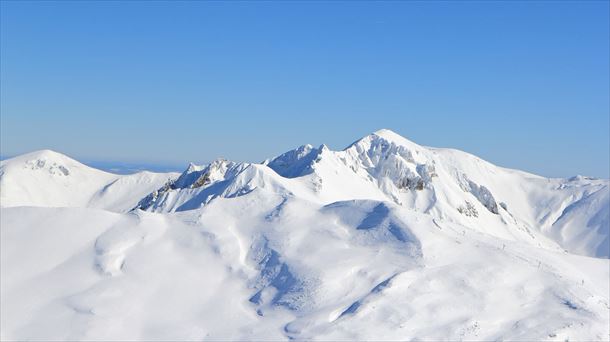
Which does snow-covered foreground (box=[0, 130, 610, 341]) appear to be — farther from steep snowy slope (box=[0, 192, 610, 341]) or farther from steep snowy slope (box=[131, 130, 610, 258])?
steep snowy slope (box=[131, 130, 610, 258])

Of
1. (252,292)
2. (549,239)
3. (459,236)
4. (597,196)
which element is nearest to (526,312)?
(459,236)

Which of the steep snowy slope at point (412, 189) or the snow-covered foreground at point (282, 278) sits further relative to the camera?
the steep snowy slope at point (412, 189)

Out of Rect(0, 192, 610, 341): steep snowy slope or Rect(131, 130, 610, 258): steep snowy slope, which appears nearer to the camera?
Rect(0, 192, 610, 341): steep snowy slope

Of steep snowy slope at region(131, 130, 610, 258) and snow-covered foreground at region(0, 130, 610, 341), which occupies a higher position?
snow-covered foreground at region(0, 130, 610, 341)

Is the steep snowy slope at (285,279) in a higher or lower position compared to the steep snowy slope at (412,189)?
higher

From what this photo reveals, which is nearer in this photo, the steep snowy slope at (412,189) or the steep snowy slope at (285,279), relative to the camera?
the steep snowy slope at (285,279)

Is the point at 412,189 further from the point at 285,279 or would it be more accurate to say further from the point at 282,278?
the point at 285,279

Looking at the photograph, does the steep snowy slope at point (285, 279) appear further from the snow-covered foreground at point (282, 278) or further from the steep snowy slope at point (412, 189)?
the steep snowy slope at point (412, 189)

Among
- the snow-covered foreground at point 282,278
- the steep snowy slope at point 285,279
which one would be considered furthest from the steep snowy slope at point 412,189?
the snow-covered foreground at point 282,278

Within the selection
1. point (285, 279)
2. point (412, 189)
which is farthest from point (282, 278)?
point (412, 189)

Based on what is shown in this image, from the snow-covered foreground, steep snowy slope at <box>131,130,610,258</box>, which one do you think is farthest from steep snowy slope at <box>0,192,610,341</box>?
steep snowy slope at <box>131,130,610,258</box>

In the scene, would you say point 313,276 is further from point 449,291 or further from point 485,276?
point 485,276

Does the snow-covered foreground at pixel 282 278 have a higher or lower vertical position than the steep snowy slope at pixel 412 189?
higher
